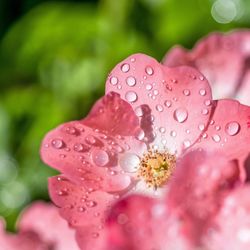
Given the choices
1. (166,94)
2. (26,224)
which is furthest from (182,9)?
(166,94)

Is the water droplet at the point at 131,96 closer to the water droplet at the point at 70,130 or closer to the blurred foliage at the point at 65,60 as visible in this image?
the water droplet at the point at 70,130

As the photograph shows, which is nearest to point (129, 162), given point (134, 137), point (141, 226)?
point (134, 137)

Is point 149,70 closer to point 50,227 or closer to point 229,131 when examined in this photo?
point 229,131

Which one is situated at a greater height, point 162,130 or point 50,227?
point 162,130

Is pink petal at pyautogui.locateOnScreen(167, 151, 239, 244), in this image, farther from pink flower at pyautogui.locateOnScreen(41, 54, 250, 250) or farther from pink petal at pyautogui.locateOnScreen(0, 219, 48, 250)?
pink petal at pyautogui.locateOnScreen(0, 219, 48, 250)

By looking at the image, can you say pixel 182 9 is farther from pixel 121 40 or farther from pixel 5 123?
pixel 5 123
